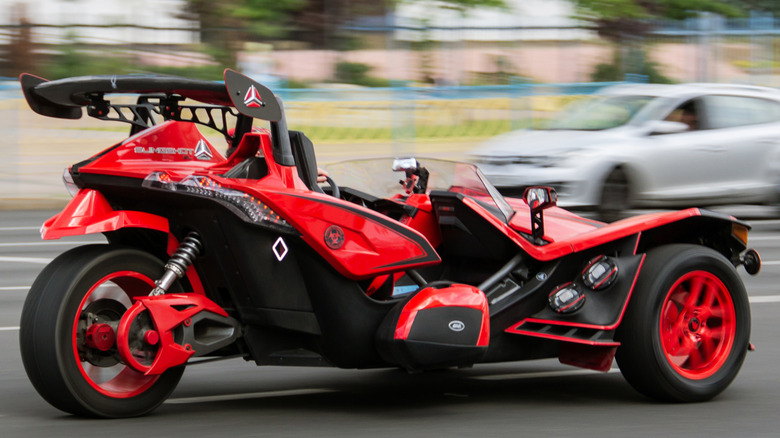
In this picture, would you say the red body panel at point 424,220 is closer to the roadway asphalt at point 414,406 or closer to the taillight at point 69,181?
the roadway asphalt at point 414,406

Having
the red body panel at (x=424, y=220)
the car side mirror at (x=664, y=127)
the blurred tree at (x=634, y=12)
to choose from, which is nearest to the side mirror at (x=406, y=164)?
the red body panel at (x=424, y=220)

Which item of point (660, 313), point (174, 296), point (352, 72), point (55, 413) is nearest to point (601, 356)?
point (660, 313)

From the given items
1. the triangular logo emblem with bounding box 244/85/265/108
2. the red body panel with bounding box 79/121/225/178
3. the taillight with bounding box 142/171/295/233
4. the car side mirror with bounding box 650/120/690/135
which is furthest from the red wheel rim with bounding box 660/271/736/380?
the car side mirror with bounding box 650/120/690/135

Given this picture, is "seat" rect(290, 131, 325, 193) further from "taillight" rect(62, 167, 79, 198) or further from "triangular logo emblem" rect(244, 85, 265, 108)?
"taillight" rect(62, 167, 79, 198)

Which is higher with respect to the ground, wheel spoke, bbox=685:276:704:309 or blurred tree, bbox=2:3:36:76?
wheel spoke, bbox=685:276:704:309

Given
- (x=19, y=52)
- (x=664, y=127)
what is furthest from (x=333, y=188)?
(x=19, y=52)

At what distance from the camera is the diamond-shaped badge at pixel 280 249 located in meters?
4.85

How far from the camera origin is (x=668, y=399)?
A: 5254mm

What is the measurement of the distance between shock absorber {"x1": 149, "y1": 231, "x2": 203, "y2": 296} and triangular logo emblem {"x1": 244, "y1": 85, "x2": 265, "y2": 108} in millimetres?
575

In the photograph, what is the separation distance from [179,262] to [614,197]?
860cm

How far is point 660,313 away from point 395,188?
1.31m

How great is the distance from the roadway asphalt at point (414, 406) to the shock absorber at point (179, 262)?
540 millimetres

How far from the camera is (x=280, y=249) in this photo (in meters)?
4.86

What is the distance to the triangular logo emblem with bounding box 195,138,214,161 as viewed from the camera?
512 centimetres
